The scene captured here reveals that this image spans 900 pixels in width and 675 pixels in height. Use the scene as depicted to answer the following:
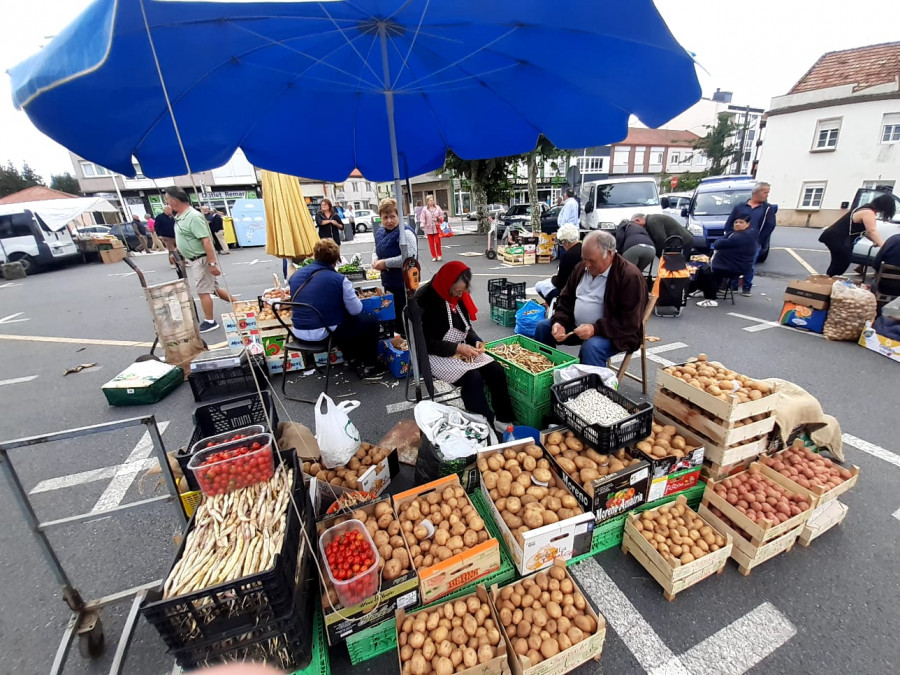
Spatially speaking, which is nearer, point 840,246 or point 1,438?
point 1,438

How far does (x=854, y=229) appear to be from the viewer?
639cm

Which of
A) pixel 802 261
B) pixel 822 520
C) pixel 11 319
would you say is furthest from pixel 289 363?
pixel 802 261

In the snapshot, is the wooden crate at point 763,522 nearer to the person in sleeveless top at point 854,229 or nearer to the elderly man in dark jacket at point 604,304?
the elderly man in dark jacket at point 604,304

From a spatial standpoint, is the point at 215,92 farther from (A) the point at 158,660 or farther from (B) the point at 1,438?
(B) the point at 1,438

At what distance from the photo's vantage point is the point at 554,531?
2.04 meters

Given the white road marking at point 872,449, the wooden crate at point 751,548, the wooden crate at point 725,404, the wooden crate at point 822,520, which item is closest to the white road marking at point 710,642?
the wooden crate at point 751,548

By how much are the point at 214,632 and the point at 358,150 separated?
4.20 metres

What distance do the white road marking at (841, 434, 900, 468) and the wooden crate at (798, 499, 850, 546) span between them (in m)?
1.02

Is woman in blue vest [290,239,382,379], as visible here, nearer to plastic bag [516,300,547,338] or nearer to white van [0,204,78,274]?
plastic bag [516,300,547,338]

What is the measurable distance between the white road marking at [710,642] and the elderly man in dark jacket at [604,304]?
6.63 ft

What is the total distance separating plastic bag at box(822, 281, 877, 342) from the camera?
16.1ft

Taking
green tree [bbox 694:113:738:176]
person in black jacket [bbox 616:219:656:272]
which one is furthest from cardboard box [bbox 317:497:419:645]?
green tree [bbox 694:113:738:176]

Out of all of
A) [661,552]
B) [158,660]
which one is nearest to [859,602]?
[661,552]

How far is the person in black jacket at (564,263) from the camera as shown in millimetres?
4945
